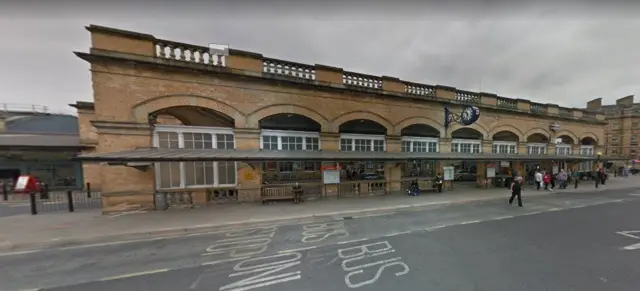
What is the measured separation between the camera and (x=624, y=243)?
5898 mm

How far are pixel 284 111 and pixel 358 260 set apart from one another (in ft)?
25.9

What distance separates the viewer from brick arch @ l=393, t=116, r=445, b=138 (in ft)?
44.4

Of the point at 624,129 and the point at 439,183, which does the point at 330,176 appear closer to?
the point at 439,183

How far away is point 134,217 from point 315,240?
713 cm

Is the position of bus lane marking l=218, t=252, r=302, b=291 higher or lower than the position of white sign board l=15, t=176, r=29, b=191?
lower

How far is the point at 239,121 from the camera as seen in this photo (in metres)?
10.3

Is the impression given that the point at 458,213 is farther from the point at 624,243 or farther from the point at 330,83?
the point at 330,83

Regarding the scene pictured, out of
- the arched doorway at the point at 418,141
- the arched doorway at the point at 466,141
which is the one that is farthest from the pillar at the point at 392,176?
the arched doorway at the point at 466,141

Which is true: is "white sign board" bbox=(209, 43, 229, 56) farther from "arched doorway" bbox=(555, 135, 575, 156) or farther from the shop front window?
"arched doorway" bbox=(555, 135, 575, 156)

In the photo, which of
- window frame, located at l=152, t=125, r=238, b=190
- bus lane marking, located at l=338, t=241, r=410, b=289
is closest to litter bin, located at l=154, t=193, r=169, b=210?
window frame, located at l=152, t=125, r=238, b=190

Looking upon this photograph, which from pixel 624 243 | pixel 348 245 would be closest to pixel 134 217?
pixel 348 245

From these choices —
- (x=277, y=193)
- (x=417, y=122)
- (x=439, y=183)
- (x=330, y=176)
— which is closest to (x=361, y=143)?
(x=330, y=176)

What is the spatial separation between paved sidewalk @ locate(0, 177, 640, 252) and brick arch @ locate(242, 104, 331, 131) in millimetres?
3976

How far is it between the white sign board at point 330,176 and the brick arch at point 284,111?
7.77 ft
